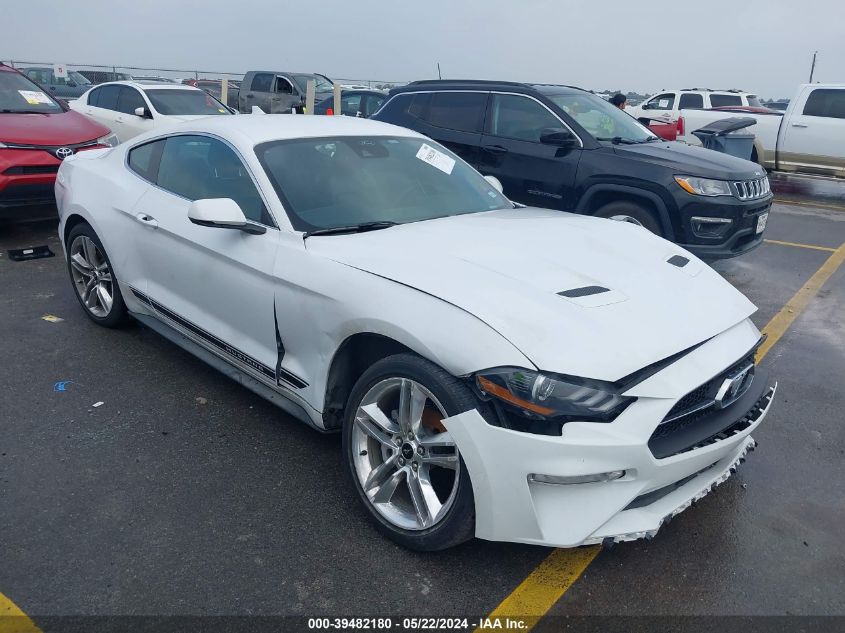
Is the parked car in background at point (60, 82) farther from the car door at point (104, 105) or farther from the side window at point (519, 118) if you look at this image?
the side window at point (519, 118)

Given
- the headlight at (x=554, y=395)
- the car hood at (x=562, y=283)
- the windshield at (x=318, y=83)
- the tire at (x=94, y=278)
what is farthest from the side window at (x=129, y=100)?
the headlight at (x=554, y=395)

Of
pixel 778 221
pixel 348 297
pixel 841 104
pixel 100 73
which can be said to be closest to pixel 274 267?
pixel 348 297

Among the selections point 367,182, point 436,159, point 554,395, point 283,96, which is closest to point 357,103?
point 283,96

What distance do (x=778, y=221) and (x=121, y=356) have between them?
9153mm

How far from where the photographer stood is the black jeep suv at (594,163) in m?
6.10

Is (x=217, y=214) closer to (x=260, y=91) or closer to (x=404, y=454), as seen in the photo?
(x=404, y=454)

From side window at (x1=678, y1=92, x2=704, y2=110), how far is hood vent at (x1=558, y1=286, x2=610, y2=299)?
1659cm

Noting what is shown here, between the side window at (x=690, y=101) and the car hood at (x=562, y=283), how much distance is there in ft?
51.6

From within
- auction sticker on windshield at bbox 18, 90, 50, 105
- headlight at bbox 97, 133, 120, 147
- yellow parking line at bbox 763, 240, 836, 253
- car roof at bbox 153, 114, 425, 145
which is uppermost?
car roof at bbox 153, 114, 425, 145

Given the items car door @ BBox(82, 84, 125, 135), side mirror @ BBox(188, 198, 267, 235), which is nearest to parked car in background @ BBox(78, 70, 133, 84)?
car door @ BBox(82, 84, 125, 135)

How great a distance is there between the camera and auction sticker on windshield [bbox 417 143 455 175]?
4.06 metres

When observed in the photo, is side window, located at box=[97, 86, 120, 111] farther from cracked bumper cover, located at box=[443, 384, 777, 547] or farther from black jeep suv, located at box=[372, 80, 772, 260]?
cracked bumper cover, located at box=[443, 384, 777, 547]

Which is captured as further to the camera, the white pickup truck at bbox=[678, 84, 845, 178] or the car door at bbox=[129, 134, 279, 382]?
the white pickup truck at bbox=[678, 84, 845, 178]

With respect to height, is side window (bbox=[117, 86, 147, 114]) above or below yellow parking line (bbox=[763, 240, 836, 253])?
above
